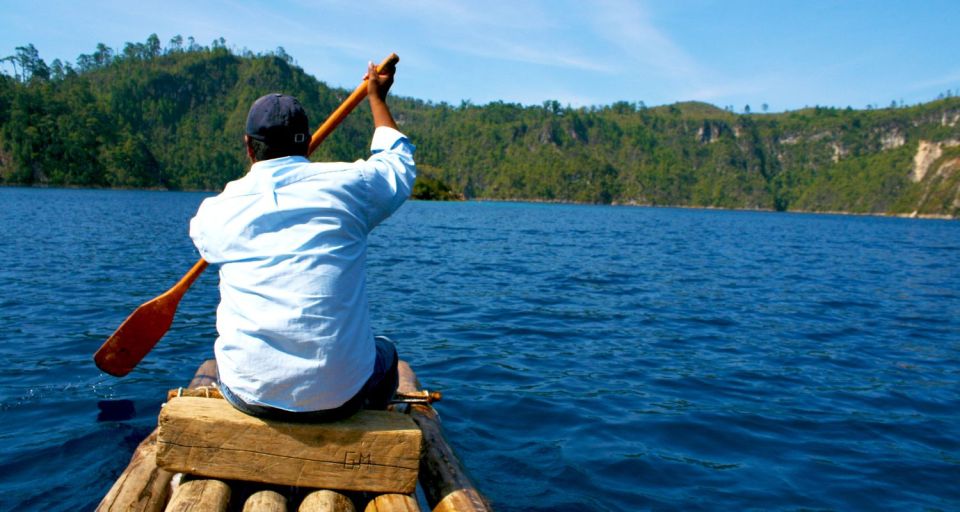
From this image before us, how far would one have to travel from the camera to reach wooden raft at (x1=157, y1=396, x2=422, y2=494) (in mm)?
3432

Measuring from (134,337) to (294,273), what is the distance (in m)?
4.06

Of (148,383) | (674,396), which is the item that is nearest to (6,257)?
(148,383)

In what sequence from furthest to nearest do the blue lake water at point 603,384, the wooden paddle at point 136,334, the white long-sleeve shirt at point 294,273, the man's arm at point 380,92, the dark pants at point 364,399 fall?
the blue lake water at point 603,384 → the wooden paddle at point 136,334 → the man's arm at point 380,92 → the dark pants at point 364,399 → the white long-sleeve shirt at point 294,273

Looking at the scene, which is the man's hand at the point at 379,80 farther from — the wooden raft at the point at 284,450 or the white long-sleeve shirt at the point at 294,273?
the wooden raft at the point at 284,450

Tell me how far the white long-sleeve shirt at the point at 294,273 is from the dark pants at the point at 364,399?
9 centimetres

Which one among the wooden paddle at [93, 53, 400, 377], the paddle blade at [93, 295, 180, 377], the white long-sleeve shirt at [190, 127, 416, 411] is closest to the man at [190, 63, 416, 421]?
Result: the white long-sleeve shirt at [190, 127, 416, 411]

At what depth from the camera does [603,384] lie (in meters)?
9.39

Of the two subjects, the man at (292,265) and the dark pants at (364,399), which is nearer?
the man at (292,265)

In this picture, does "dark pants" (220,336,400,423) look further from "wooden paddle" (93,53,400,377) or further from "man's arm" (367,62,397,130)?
"wooden paddle" (93,53,400,377)

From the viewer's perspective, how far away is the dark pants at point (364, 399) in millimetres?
3496

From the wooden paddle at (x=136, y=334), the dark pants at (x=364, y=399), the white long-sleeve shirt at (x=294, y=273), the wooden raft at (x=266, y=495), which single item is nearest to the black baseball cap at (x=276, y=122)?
the white long-sleeve shirt at (x=294, y=273)

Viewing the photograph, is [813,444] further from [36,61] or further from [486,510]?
[36,61]

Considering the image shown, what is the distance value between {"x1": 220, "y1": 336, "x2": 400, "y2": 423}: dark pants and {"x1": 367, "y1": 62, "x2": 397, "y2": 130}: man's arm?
1353 mm

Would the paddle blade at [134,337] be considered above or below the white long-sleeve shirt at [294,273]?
below
